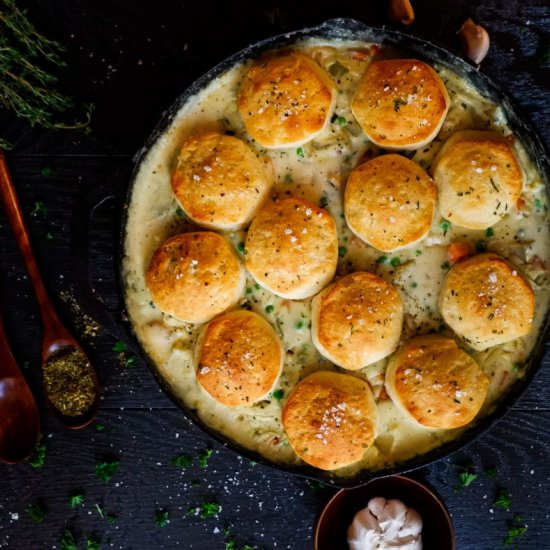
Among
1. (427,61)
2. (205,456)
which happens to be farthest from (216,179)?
(205,456)

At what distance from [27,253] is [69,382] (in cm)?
61

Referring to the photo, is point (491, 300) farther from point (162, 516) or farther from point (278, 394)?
point (162, 516)

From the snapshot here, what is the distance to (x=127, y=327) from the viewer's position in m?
2.61

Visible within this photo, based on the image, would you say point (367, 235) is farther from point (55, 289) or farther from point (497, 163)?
point (55, 289)

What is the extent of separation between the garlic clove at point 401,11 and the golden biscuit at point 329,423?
1477mm

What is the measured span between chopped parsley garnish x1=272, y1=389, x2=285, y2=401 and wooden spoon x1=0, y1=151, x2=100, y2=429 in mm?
888

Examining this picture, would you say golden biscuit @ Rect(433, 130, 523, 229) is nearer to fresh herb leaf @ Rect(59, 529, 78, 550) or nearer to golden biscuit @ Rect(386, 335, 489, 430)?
golden biscuit @ Rect(386, 335, 489, 430)

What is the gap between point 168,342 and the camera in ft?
8.71

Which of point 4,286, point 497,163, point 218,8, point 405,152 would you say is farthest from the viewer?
point 4,286

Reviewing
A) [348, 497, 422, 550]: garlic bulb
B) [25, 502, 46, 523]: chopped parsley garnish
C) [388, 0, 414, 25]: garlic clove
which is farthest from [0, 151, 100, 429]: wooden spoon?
[388, 0, 414, 25]: garlic clove

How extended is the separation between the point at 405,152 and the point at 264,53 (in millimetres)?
657

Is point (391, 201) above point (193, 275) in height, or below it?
above

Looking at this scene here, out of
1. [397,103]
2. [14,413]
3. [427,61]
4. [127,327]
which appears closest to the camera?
[397,103]

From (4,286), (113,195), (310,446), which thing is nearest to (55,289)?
(4,286)
